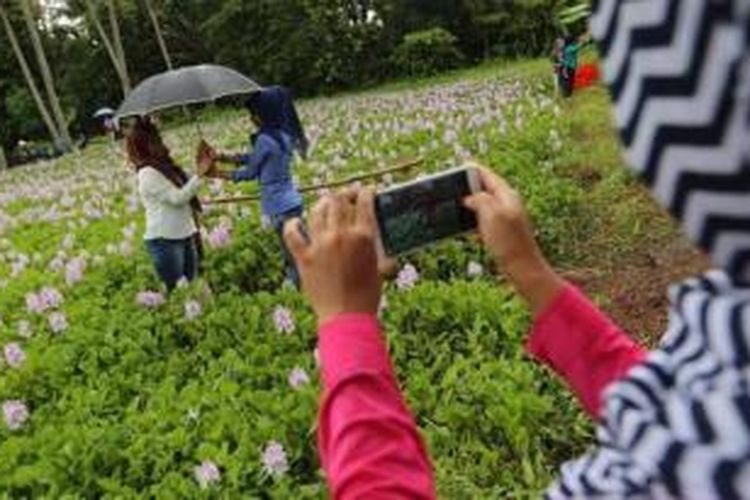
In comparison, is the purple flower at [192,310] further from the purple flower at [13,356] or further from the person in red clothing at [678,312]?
the person in red clothing at [678,312]

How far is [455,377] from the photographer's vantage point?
5.80 m

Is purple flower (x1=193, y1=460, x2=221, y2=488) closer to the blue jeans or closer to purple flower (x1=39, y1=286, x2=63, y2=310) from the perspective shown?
the blue jeans

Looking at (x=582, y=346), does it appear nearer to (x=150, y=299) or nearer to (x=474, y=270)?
(x=474, y=270)

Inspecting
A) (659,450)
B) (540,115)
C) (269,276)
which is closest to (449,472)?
(659,450)

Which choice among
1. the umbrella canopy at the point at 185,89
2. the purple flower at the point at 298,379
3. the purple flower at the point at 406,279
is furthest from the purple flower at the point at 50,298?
the purple flower at the point at 298,379

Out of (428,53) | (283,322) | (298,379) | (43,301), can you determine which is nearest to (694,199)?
(298,379)

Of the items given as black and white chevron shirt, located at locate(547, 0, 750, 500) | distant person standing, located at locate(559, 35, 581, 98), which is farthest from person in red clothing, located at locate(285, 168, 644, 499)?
distant person standing, located at locate(559, 35, 581, 98)

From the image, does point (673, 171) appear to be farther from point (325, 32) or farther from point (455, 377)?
point (325, 32)

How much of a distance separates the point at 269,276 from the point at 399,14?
36952 millimetres

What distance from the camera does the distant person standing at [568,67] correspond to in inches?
830

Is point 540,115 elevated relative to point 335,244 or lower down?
lower down

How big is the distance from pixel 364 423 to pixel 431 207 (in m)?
0.37

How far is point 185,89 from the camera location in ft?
30.3

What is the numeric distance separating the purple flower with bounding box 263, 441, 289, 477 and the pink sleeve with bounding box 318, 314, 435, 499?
364cm
